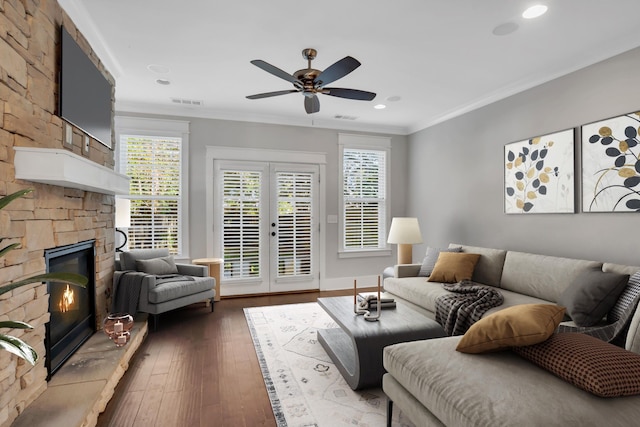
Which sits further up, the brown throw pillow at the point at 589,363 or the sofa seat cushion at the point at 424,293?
the brown throw pillow at the point at 589,363

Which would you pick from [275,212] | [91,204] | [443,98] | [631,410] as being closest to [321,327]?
[275,212]

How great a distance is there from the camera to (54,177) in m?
1.91

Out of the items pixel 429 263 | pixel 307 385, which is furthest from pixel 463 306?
pixel 307 385

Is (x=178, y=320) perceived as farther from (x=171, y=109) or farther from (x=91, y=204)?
(x=171, y=109)

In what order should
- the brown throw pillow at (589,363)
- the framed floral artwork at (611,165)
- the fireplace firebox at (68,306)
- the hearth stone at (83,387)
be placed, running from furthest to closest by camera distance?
the framed floral artwork at (611,165) → the fireplace firebox at (68,306) → the hearth stone at (83,387) → the brown throw pillow at (589,363)

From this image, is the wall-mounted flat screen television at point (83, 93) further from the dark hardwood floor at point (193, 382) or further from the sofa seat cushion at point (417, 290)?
the sofa seat cushion at point (417, 290)

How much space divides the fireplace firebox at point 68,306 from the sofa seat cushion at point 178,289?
59 centimetres

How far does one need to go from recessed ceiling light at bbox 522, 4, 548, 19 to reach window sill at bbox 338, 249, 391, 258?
4.01m

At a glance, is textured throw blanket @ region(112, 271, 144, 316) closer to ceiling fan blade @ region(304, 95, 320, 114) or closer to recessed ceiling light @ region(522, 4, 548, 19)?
ceiling fan blade @ region(304, 95, 320, 114)

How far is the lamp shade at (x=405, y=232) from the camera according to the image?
4.82 metres

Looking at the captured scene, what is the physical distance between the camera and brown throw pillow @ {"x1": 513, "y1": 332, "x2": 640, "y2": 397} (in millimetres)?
1393

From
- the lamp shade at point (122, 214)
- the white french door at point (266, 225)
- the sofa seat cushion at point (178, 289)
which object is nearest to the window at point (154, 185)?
the white french door at point (266, 225)

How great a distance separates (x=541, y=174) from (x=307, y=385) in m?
3.20

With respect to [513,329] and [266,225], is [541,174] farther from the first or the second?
[266,225]
